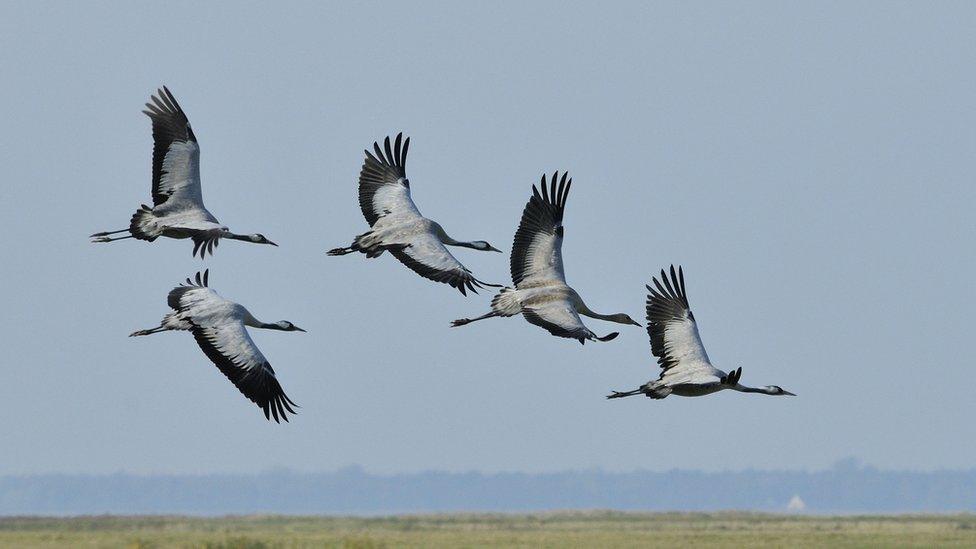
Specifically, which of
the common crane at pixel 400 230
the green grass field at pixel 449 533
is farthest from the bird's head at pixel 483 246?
the green grass field at pixel 449 533

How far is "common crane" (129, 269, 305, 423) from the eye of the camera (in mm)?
18078

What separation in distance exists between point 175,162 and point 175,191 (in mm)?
445

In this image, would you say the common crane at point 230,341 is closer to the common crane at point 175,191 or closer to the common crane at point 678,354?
the common crane at point 175,191

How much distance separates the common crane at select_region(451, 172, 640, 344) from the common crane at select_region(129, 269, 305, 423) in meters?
3.52

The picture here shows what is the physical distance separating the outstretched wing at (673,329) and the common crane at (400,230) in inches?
98.0

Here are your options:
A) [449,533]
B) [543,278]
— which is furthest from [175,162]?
[449,533]

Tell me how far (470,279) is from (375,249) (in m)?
1.75

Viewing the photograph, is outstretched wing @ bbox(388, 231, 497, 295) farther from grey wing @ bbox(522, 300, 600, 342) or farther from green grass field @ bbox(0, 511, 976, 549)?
green grass field @ bbox(0, 511, 976, 549)

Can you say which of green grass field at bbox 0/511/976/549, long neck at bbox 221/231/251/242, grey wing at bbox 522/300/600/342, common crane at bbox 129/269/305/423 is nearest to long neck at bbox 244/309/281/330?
common crane at bbox 129/269/305/423

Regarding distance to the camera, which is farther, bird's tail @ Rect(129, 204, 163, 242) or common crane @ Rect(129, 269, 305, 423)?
bird's tail @ Rect(129, 204, 163, 242)

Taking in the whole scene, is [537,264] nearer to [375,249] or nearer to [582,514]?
[375,249]

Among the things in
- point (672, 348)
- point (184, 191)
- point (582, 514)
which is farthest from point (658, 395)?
point (582, 514)

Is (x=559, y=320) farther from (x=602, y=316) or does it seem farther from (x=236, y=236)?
(x=236, y=236)

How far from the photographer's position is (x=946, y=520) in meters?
83.3
